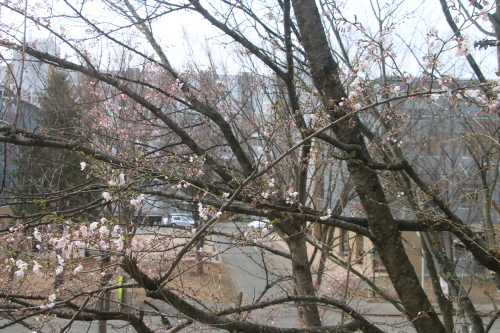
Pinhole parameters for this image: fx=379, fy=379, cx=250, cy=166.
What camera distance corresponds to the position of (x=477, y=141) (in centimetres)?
493

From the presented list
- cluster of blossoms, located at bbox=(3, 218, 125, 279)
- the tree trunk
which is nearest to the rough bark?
the tree trunk

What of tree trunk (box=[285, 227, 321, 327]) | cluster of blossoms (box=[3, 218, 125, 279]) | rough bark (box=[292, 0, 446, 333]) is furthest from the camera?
tree trunk (box=[285, 227, 321, 327])

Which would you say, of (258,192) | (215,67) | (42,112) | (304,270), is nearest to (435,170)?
(215,67)

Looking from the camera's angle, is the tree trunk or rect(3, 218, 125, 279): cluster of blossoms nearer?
rect(3, 218, 125, 279): cluster of blossoms

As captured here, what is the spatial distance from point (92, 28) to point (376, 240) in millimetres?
3912

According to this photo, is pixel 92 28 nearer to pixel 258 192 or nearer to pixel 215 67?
pixel 258 192

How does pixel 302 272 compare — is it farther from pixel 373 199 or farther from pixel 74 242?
pixel 74 242

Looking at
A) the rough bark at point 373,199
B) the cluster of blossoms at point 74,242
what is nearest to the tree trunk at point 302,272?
the rough bark at point 373,199

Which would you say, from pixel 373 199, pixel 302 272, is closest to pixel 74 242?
pixel 373 199

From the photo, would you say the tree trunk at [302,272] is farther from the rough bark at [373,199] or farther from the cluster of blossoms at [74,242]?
the cluster of blossoms at [74,242]

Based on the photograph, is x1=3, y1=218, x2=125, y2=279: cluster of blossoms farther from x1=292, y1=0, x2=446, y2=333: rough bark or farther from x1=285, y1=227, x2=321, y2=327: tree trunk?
x1=285, y1=227, x2=321, y2=327: tree trunk

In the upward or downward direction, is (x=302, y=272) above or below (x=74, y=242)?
above

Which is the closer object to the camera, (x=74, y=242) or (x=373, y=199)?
(x=74, y=242)

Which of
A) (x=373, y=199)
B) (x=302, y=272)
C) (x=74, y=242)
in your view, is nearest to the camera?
(x=74, y=242)
